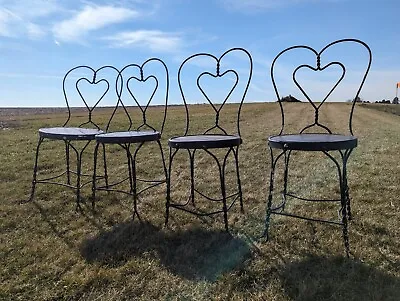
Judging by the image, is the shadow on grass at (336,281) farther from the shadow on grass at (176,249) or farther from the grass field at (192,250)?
the shadow on grass at (176,249)

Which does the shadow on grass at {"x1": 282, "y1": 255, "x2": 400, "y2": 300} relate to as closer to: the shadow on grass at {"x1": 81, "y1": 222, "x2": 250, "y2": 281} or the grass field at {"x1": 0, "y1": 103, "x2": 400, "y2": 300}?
the grass field at {"x1": 0, "y1": 103, "x2": 400, "y2": 300}

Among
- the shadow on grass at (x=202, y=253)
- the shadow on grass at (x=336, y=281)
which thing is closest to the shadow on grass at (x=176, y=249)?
the shadow on grass at (x=202, y=253)

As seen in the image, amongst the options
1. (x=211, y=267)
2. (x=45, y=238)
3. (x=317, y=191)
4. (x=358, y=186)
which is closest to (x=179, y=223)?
(x=211, y=267)

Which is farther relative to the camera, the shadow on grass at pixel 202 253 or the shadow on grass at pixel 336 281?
the shadow on grass at pixel 202 253

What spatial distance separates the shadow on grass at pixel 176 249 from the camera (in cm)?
183

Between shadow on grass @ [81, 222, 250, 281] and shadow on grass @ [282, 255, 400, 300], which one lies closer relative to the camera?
shadow on grass @ [282, 255, 400, 300]

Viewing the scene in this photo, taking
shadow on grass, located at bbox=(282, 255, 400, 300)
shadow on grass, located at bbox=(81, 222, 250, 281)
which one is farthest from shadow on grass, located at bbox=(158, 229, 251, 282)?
shadow on grass, located at bbox=(282, 255, 400, 300)

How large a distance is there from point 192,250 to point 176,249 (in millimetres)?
93

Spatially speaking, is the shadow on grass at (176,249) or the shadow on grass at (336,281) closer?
the shadow on grass at (336,281)

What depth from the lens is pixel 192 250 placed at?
6.65ft

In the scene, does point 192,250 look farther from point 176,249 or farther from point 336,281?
point 336,281

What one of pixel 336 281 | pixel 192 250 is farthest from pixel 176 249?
pixel 336 281

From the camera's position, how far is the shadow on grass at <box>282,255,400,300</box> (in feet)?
5.08

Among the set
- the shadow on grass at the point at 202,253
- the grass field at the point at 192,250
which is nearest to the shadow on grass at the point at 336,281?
the grass field at the point at 192,250
